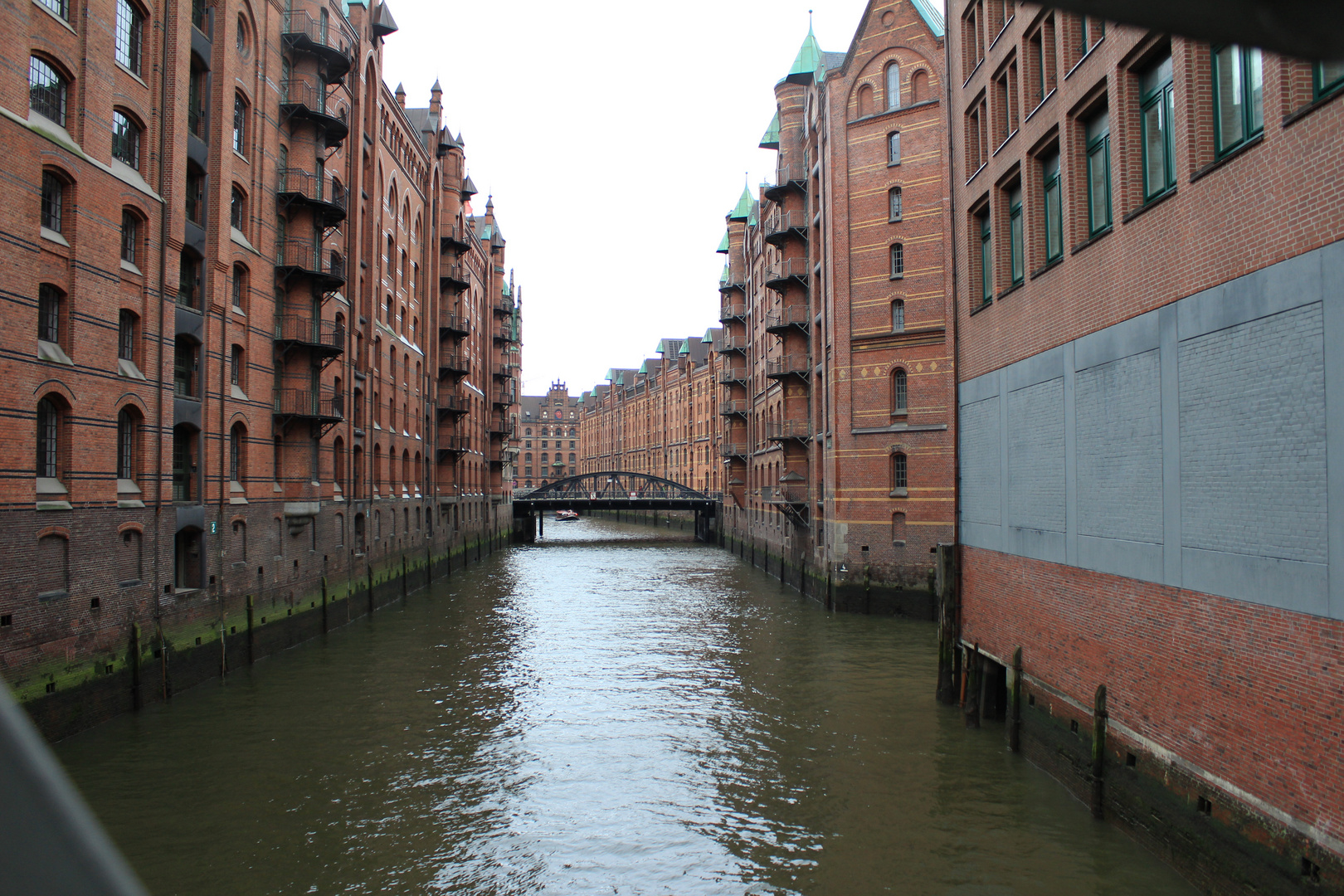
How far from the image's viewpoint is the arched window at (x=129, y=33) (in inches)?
652

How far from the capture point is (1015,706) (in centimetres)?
1407

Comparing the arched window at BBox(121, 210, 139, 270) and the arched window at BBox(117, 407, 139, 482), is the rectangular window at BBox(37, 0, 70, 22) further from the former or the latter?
the arched window at BBox(117, 407, 139, 482)

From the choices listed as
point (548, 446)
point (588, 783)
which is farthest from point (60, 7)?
point (548, 446)

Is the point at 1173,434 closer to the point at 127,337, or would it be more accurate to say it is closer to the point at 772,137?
the point at 127,337

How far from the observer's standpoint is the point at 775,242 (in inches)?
1425

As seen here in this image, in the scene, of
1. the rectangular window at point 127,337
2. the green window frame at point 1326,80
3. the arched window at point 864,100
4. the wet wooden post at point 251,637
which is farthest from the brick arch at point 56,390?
the arched window at point 864,100

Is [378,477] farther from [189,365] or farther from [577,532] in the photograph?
[577,532]

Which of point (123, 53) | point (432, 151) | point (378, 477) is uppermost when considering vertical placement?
point (432, 151)

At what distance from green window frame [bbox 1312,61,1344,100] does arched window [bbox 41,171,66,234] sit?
16.9 metres

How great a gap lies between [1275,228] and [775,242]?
28.6 meters

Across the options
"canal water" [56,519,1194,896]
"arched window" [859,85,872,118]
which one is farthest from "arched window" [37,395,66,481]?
"arched window" [859,85,872,118]

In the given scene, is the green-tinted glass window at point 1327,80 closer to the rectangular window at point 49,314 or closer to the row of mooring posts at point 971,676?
the row of mooring posts at point 971,676

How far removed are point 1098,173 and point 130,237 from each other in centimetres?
1647

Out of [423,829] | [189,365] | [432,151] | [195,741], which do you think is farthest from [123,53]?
[432,151]
